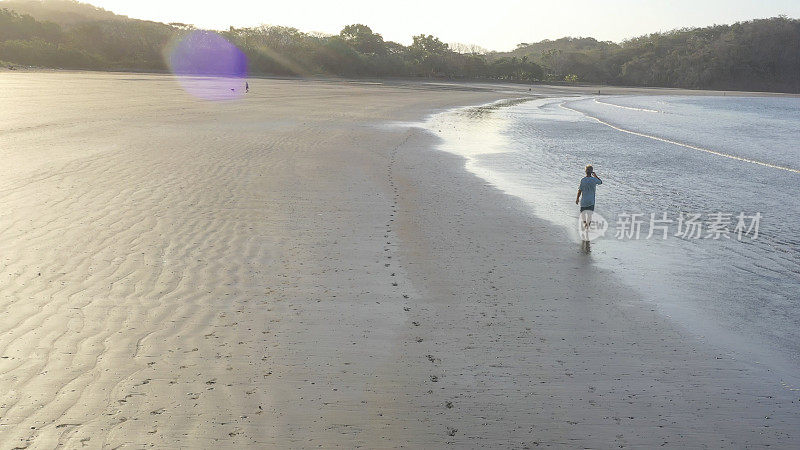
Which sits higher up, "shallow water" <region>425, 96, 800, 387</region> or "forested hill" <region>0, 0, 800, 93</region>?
"forested hill" <region>0, 0, 800, 93</region>

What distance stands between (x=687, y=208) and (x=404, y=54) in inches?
3640

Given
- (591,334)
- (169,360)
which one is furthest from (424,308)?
(169,360)

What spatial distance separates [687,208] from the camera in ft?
46.9

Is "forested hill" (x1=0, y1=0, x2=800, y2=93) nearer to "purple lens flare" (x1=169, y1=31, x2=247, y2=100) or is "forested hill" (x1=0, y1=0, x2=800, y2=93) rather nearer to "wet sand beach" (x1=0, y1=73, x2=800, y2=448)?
"purple lens flare" (x1=169, y1=31, x2=247, y2=100)

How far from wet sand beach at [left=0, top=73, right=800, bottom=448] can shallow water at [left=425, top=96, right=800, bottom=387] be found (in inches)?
24.1

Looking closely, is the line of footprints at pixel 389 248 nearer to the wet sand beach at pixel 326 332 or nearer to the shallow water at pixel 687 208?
the wet sand beach at pixel 326 332

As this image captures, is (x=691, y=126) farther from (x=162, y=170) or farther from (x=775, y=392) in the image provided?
(x=775, y=392)

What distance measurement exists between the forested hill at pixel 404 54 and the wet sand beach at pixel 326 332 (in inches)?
2383

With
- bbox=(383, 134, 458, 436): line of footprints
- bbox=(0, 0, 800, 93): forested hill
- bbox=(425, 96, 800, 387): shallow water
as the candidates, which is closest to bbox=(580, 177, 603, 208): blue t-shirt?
bbox=(425, 96, 800, 387): shallow water

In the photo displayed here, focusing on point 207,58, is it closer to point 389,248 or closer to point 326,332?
point 389,248

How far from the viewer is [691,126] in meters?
39.3

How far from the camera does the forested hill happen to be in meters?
71.8

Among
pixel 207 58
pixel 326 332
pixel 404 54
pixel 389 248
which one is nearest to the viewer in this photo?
pixel 326 332

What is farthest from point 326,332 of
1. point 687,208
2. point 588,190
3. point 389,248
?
point 687,208
